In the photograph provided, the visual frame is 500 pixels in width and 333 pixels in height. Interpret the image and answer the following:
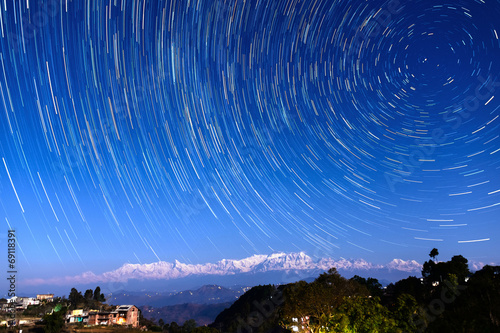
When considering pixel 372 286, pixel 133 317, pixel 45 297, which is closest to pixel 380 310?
pixel 372 286

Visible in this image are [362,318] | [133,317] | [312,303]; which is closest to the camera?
[362,318]

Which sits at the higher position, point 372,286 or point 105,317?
point 372,286

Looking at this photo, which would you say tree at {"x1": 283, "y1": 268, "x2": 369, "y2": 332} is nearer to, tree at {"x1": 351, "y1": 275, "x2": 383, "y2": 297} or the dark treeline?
the dark treeline

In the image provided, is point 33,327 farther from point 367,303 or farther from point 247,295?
point 247,295

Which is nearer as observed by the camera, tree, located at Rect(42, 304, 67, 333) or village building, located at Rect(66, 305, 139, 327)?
tree, located at Rect(42, 304, 67, 333)

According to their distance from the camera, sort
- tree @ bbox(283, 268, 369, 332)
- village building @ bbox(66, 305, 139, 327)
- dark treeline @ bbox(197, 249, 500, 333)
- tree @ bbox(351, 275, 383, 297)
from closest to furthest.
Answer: dark treeline @ bbox(197, 249, 500, 333) < tree @ bbox(283, 268, 369, 332) < tree @ bbox(351, 275, 383, 297) < village building @ bbox(66, 305, 139, 327)

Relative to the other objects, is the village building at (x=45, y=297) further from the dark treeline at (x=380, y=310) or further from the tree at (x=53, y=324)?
the dark treeline at (x=380, y=310)

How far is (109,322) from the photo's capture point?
91.6 meters

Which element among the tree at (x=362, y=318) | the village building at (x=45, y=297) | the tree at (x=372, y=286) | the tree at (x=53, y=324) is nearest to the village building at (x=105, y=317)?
the tree at (x=53, y=324)

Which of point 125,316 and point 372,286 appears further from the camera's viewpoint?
point 125,316

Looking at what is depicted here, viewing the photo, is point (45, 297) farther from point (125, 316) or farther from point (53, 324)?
point (53, 324)

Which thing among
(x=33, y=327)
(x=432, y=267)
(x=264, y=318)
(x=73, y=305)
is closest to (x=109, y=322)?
(x=33, y=327)

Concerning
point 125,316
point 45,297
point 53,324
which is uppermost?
Result: point 45,297

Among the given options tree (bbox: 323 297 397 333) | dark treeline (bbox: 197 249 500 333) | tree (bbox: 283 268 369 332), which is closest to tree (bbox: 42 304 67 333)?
dark treeline (bbox: 197 249 500 333)
